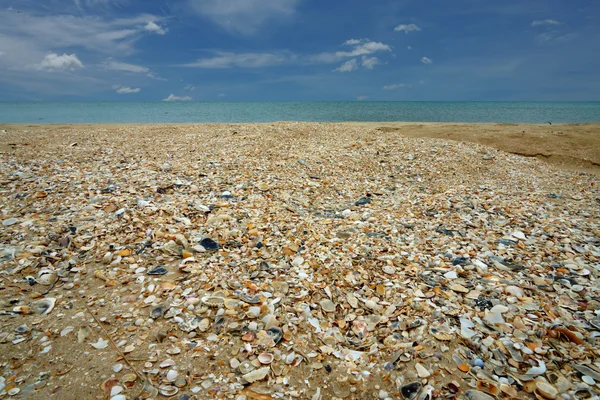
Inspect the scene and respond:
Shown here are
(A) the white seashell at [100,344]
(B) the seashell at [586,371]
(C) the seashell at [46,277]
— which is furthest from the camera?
(C) the seashell at [46,277]

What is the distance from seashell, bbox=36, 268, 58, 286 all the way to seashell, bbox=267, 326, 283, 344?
8.53 feet

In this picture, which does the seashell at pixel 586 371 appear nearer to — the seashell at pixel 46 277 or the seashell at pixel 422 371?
the seashell at pixel 422 371

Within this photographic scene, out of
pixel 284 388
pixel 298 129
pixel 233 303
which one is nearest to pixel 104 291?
pixel 233 303

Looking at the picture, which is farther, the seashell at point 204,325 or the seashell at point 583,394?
the seashell at point 204,325

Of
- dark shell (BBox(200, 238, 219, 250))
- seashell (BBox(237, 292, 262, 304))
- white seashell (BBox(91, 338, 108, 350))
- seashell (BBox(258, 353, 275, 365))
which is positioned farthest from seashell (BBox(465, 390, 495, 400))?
dark shell (BBox(200, 238, 219, 250))

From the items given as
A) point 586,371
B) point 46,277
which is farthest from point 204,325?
point 586,371

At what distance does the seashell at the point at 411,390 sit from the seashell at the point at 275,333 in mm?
1104

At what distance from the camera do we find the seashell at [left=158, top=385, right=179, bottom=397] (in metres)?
2.29

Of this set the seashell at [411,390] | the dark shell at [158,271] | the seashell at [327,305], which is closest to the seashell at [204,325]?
the dark shell at [158,271]

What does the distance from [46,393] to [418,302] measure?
131 inches

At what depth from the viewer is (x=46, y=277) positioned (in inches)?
135

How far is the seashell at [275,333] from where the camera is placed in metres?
2.78

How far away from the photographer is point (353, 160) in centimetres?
883

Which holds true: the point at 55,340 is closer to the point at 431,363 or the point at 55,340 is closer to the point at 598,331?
the point at 431,363
